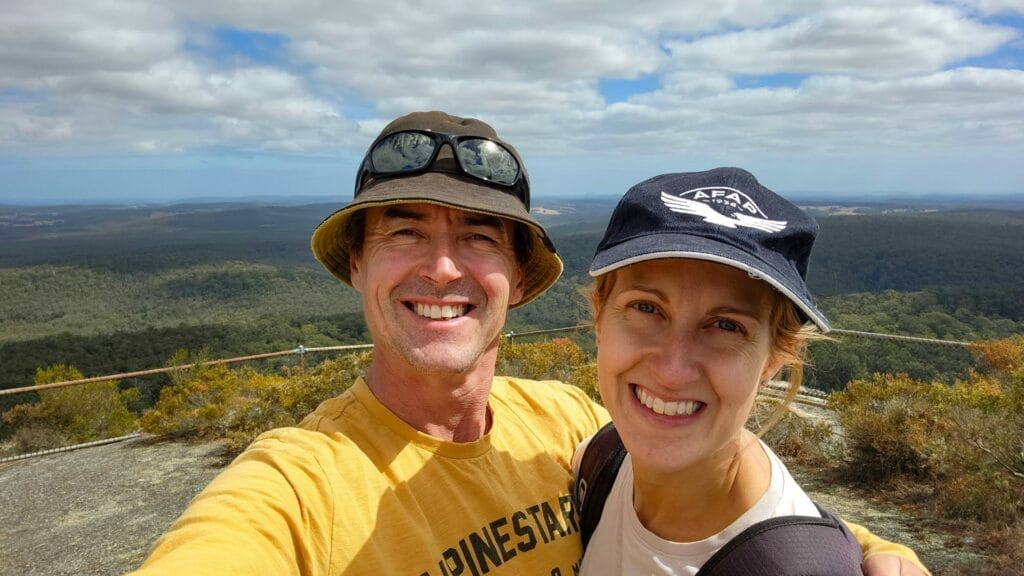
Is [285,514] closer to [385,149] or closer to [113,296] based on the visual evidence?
[385,149]

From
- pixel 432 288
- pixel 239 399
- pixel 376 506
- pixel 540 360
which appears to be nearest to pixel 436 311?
pixel 432 288

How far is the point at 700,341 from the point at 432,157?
38.4 inches

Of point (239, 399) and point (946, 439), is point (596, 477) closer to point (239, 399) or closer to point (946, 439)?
point (946, 439)

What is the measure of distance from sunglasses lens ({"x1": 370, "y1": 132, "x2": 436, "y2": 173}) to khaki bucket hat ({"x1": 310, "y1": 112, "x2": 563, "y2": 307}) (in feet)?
0.07

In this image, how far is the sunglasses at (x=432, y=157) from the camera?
1.84 metres

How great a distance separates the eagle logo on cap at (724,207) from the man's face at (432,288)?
730mm

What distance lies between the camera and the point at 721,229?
1190mm

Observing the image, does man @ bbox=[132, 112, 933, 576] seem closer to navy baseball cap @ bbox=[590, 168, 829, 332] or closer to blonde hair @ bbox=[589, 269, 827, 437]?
blonde hair @ bbox=[589, 269, 827, 437]

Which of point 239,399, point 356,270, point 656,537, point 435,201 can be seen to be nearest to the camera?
point 656,537

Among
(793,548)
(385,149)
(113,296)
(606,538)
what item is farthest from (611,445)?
(113,296)

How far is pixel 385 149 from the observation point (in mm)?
1856

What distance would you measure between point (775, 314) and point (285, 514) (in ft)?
3.59

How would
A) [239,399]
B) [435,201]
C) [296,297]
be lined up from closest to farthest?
[435,201], [239,399], [296,297]

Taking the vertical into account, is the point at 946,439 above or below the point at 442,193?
below
